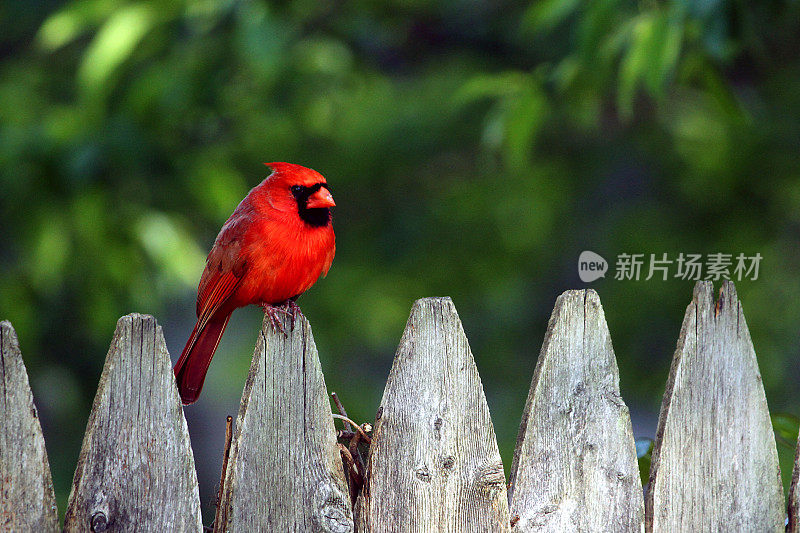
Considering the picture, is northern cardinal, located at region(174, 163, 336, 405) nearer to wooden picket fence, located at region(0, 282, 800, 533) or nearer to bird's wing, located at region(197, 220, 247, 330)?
bird's wing, located at region(197, 220, 247, 330)

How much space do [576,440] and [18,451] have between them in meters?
0.96

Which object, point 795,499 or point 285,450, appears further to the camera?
point 795,499

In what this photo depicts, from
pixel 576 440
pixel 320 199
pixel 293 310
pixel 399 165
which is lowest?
pixel 576 440

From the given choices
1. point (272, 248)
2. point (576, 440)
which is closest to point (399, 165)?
point (272, 248)

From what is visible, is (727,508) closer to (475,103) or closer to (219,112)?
(219,112)

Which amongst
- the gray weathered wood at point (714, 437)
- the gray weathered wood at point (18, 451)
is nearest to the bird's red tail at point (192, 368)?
Answer: the gray weathered wood at point (18, 451)

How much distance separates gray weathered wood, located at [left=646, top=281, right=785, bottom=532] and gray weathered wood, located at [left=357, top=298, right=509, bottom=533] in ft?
1.06

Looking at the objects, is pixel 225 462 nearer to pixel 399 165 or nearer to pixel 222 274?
pixel 222 274

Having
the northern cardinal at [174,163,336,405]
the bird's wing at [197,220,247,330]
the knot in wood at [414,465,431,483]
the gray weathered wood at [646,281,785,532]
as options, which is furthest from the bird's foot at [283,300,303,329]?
the gray weathered wood at [646,281,785,532]

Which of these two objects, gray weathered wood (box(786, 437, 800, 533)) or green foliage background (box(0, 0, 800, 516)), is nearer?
gray weathered wood (box(786, 437, 800, 533))

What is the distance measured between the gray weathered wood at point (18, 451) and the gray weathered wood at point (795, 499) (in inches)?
53.0

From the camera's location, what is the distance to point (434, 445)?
1624 millimetres

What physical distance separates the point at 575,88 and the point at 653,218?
9.56 ft

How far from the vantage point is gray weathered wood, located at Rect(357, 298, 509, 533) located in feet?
5.28
